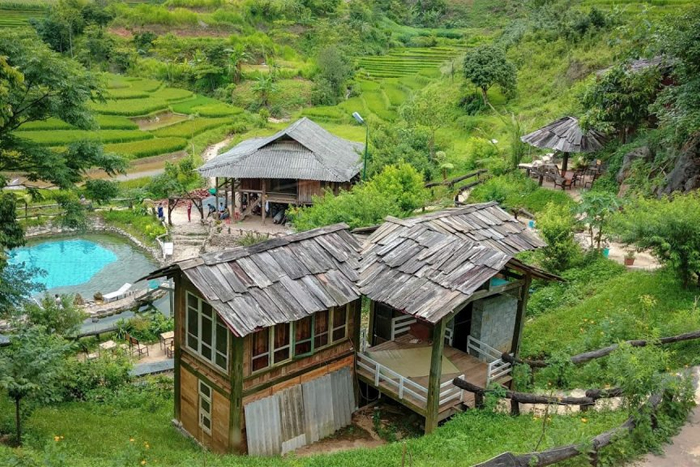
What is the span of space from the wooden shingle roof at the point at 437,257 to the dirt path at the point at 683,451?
3995 mm

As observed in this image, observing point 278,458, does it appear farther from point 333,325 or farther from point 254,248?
point 254,248

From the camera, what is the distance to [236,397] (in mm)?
12156

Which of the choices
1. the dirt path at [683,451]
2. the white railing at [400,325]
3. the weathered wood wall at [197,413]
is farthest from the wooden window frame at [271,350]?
the dirt path at [683,451]

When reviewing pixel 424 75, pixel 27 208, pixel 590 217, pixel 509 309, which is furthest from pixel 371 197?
pixel 424 75

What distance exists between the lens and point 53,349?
12.4 metres

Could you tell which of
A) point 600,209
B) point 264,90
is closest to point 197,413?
point 600,209

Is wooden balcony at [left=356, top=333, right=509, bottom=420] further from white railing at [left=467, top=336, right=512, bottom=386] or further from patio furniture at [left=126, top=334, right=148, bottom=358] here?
patio furniture at [left=126, top=334, right=148, bottom=358]

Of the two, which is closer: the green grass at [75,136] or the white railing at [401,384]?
the white railing at [401,384]

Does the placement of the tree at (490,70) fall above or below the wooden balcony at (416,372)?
above

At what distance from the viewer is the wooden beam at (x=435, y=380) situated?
12.0 metres

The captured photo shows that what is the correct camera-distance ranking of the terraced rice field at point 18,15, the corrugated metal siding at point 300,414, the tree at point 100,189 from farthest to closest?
the terraced rice field at point 18,15 < the tree at point 100,189 < the corrugated metal siding at point 300,414

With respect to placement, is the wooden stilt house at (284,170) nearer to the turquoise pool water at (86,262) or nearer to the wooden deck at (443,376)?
the turquoise pool water at (86,262)

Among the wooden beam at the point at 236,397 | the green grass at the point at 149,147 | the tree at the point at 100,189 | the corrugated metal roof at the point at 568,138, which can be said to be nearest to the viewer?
the wooden beam at the point at 236,397

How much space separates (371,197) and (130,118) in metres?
31.6
